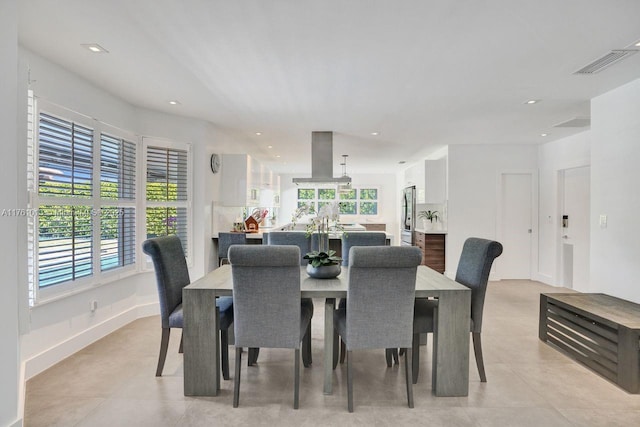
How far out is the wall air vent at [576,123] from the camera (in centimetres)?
462

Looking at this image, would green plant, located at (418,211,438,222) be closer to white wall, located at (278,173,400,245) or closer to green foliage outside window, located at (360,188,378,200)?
white wall, located at (278,173,400,245)

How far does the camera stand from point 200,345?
245cm

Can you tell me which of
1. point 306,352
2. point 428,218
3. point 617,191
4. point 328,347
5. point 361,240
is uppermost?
point 617,191

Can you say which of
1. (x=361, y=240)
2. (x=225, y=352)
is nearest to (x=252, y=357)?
(x=225, y=352)

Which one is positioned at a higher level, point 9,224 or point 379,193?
point 379,193

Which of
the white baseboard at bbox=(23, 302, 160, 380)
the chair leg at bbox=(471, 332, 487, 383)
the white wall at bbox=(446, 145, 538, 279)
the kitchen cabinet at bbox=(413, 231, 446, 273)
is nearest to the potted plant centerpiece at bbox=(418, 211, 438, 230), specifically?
the kitchen cabinet at bbox=(413, 231, 446, 273)

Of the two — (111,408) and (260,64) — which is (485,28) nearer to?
(260,64)

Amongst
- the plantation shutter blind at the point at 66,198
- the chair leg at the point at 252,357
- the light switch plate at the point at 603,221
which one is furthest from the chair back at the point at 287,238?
the light switch plate at the point at 603,221

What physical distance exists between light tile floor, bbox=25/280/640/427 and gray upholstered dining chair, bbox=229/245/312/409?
227 mm

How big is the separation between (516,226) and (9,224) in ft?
22.5

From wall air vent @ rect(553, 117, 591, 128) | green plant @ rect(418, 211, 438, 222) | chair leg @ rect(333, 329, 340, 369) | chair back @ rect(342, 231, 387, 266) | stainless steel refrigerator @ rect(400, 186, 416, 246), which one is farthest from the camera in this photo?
stainless steel refrigerator @ rect(400, 186, 416, 246)

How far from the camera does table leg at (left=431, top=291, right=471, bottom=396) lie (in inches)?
96.8

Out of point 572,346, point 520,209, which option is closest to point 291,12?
point 572,346

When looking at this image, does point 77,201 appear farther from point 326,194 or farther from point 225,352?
point 326,194
